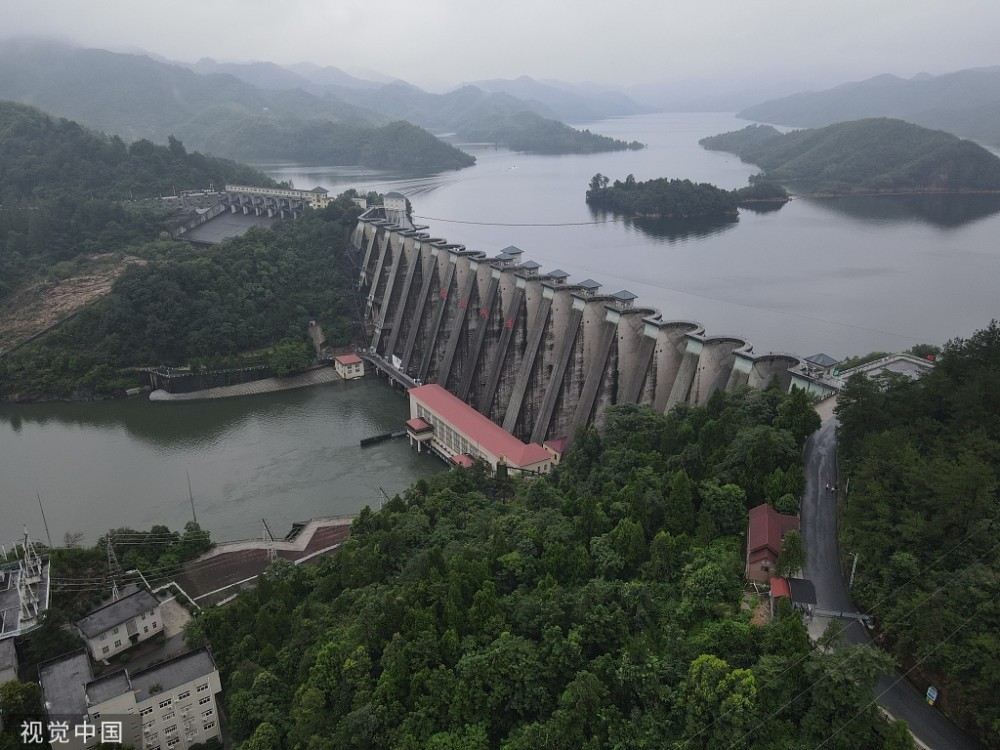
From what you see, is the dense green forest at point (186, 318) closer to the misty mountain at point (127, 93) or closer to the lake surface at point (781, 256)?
the lake surface at point (781, 256)

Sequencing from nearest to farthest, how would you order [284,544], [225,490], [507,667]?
[507,667] < [284,544] < [225,490]

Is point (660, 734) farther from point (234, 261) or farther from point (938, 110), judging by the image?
point (938, 110)

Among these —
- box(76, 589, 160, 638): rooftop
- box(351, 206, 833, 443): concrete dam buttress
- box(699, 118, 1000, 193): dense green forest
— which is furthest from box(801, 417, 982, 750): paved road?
box(699, 118, 1000, 193): dense green forest

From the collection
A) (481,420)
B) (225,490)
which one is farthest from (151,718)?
(481,420)

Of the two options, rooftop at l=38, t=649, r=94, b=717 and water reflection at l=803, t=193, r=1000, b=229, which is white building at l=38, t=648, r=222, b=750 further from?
water reflection at l=803, t=193, r=1000, b=229

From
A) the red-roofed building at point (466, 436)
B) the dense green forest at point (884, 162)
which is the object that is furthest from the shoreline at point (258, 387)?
the dense green forest at point (884, 162)

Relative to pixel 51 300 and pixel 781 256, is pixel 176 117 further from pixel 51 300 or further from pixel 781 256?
pixel 781 256

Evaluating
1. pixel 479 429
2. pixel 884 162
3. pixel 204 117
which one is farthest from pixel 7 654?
pixel 204 117
